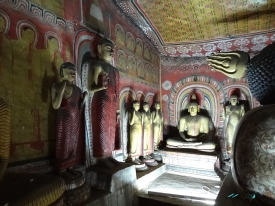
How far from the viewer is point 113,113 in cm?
338

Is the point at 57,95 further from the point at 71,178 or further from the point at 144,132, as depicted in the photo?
the point at 144,132

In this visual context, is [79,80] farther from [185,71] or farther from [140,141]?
[185,71]

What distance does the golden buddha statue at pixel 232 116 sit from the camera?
5133 millimetres

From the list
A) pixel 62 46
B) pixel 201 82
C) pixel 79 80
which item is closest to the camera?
pixel 62 46

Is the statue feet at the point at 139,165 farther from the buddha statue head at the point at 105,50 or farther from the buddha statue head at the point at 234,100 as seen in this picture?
the buddha statue head at the point at 234,100

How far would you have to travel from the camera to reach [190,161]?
4805 millimetres

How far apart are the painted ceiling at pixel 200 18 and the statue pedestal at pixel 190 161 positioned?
2.89 m

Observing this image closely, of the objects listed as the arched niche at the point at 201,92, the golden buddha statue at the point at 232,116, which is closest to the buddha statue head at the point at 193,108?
the arched niche at the point at 201,92

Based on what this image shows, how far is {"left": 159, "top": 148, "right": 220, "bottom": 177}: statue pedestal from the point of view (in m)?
4.64

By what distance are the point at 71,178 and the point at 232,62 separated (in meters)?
2.20

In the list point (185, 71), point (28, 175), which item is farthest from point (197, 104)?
point (28, 175)

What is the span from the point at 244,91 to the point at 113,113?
404cm

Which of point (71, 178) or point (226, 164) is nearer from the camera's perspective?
point (71, 178)

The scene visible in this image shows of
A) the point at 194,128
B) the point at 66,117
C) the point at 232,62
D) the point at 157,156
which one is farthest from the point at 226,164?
the point at 232,62
